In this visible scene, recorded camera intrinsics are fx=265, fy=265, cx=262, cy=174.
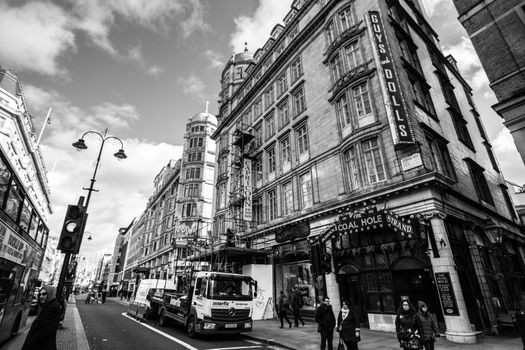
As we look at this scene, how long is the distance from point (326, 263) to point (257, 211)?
10.4 meters

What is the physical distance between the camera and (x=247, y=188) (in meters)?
24.3

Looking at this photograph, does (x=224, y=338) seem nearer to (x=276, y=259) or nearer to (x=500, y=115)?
(x=276, y=259)

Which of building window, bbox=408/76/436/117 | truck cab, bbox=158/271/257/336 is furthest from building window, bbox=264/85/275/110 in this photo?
truck cab, bbox=158/271/257/336

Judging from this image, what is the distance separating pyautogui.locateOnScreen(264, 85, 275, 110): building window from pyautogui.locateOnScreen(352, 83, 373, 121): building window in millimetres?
11181

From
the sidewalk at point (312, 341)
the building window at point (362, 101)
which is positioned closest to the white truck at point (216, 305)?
the sidewalk at point (312, 341)

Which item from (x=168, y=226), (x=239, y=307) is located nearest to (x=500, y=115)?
(x=239, y=307)

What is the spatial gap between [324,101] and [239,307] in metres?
14.3

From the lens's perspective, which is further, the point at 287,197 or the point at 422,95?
the point at 287,197

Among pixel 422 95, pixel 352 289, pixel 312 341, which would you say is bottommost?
pixel 312 341

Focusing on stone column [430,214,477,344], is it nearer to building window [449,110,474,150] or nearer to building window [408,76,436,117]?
building window [408,76,436,117]

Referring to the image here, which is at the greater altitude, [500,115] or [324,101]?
[324,101]

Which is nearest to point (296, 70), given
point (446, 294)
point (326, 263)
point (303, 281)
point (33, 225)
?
point (326, 263)

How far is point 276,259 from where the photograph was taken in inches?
802

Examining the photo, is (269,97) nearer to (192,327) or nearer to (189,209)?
(192,327)
